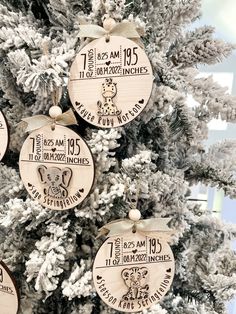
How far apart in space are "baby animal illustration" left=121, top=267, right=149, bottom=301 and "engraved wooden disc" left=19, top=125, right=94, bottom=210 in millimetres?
117

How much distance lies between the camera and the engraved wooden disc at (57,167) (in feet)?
2.05

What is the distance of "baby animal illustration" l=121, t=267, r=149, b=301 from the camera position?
646 millimetres

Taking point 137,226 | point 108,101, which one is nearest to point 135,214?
point 137,226

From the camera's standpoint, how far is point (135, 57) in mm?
588

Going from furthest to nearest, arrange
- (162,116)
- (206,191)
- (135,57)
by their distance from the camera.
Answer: (206,191), (162,116), (135,57)

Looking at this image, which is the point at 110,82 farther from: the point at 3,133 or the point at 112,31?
the point at 3,133

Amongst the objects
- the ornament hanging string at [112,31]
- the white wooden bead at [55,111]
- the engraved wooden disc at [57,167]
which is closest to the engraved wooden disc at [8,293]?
the engraved wooden disc at [57,167]

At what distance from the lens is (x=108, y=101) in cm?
60

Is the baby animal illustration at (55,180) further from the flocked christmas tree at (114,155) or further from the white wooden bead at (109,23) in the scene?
the white wooden bead at (109,23)

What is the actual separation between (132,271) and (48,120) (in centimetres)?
23

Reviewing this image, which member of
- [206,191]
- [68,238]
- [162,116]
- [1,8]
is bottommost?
[206,191]

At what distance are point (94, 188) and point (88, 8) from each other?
0.78 feet

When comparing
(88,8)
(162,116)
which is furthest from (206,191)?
(88,8)

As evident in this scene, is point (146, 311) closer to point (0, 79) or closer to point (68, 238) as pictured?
point (68, 238)
